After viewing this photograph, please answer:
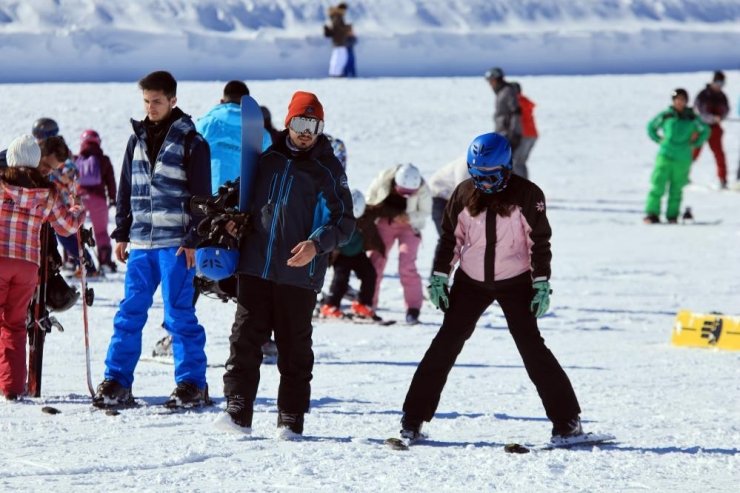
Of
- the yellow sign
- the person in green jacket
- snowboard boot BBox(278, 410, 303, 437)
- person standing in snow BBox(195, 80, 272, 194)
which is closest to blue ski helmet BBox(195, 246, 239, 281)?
snowboard boot BBox(278, 410, 303, 437)

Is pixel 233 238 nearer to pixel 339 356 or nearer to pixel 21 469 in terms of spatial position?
pixel 21 469

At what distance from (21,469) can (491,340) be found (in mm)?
5060

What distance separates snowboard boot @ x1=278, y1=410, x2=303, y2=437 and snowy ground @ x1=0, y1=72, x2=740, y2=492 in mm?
84

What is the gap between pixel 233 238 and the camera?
588 cm

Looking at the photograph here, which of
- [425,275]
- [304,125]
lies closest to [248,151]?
[304,125]

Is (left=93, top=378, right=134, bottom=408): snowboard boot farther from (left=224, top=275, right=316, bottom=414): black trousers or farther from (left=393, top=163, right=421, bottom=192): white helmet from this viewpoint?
(left=393, top=163, right=421, bottom=192): white helmet

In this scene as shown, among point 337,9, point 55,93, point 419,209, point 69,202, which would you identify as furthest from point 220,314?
point 337,9

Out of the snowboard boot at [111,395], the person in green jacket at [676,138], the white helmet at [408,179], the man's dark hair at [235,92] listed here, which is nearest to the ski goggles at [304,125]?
the snowboard boot at [111,395]

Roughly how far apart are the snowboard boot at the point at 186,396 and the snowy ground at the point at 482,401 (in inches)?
3.6

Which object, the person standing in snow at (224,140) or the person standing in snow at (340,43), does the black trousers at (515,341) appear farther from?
the person standing in snow at (340,43)

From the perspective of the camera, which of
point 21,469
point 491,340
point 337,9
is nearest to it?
point 21,469

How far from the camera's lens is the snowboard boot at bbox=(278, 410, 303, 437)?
5984 millimetres

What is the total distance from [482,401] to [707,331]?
2629 mm

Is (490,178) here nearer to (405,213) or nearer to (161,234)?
(161,234)
